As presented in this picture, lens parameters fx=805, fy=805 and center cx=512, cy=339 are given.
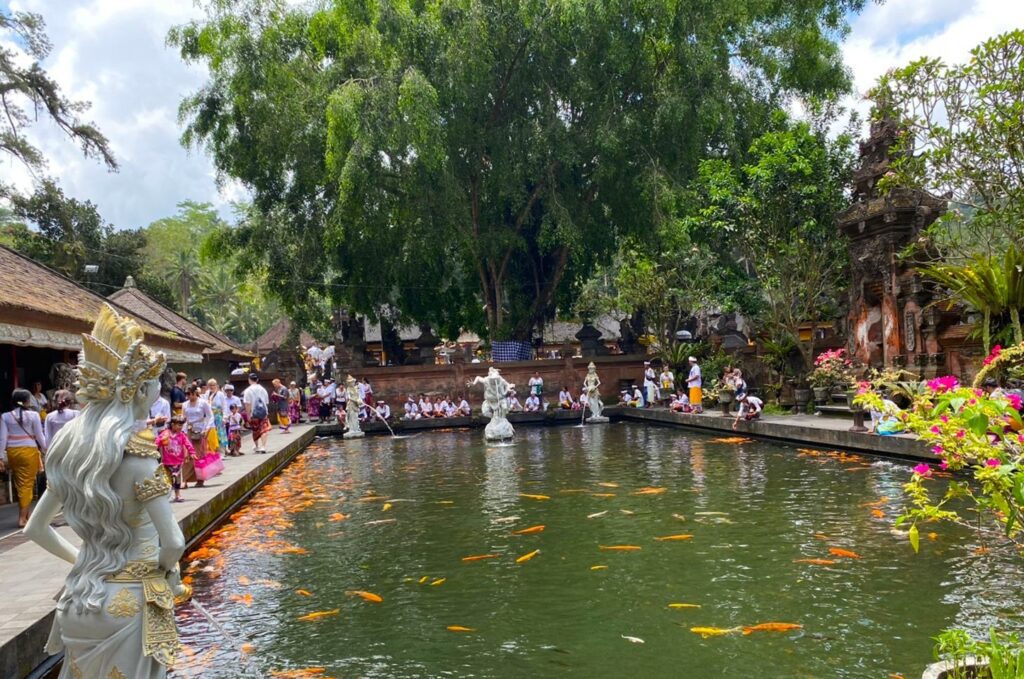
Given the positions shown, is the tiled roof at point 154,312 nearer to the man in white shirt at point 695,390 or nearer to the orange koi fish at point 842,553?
the man in white shirt at point 695,390

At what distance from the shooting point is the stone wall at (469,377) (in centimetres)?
2631

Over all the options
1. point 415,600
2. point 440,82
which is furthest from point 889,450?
point 440,82

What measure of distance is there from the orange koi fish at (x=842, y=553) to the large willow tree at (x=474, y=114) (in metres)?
16.2

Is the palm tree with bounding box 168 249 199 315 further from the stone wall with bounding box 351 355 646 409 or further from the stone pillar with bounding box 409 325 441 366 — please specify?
the stone wall with bounding box 351 355 646 409

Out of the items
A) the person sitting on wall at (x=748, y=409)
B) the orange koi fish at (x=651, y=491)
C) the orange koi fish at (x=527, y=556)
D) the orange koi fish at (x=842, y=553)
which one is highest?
the person sitting on wall at (x=748, y=409)

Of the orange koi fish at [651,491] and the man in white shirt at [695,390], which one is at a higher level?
the man in white shirt at [695,390]

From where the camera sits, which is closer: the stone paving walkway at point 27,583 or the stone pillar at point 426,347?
the stone paving walkway at point 27,583

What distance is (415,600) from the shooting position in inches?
235

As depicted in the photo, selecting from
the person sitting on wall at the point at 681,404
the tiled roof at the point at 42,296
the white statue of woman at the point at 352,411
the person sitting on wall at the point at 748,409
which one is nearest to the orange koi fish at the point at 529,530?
the tiled roof at the point at 42,296

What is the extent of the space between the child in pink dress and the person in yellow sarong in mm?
1196

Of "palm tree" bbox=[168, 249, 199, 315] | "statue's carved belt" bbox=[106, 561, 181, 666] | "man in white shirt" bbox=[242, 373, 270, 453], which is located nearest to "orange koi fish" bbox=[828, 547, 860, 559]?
"statue's carved belt" bbox=[106, 561, 181, 666]

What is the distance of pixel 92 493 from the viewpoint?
3.08 m

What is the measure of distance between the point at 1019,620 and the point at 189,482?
9180mm

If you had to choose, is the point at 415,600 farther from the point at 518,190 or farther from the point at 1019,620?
the point at 518,190
